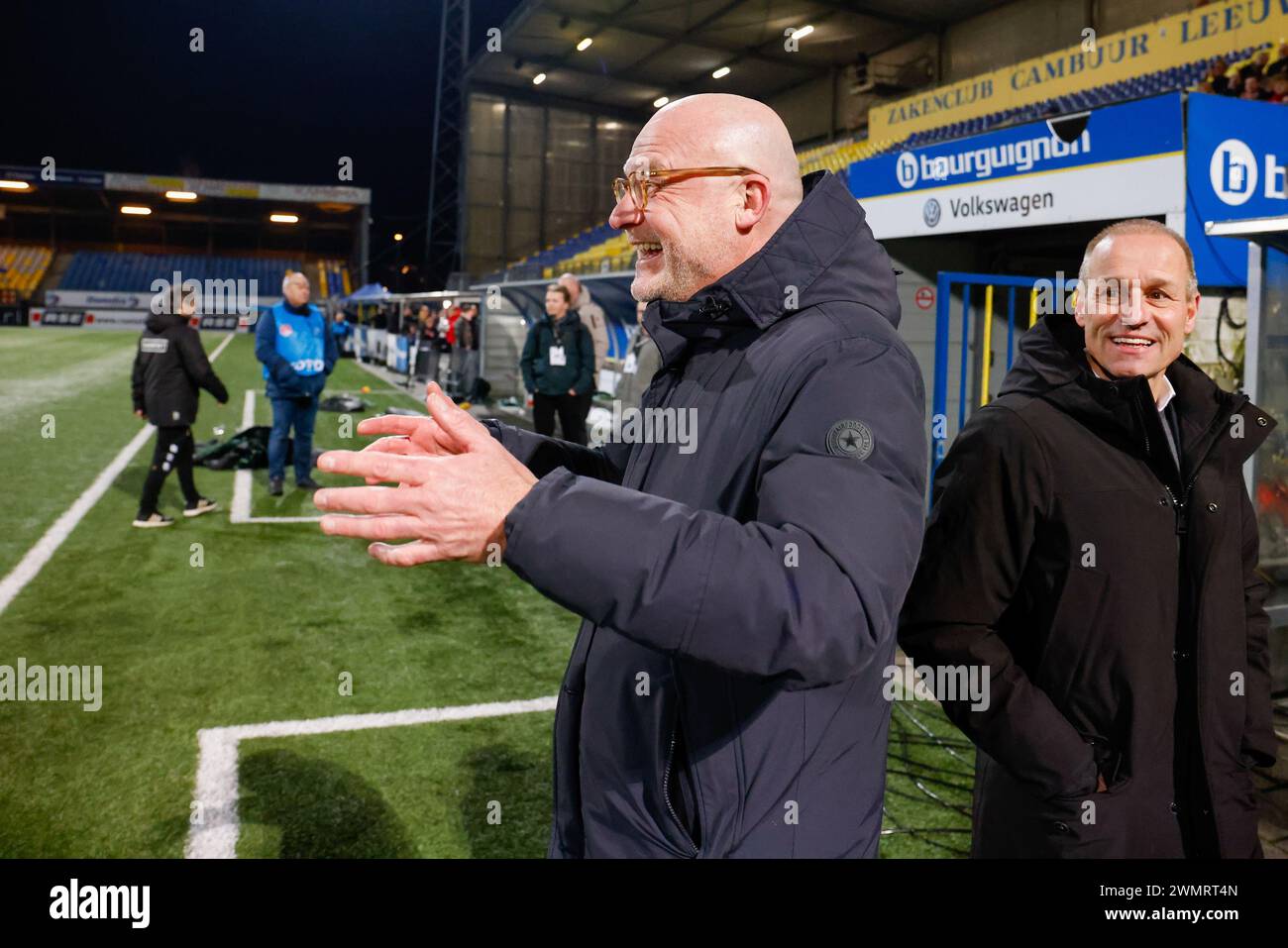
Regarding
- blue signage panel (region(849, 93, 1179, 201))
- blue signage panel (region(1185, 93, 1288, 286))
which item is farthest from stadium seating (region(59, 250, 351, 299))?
blue signage panel (region(1185, 93, 1288, 286))

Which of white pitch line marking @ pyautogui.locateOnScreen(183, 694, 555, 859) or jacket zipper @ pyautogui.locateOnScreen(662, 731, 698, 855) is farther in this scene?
white pitch line marking @ pyautogui.locateOnScreen(183, 694, 555, 859)

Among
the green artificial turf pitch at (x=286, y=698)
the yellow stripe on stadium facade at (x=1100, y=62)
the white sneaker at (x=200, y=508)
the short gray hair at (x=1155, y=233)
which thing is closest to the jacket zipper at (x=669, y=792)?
the short gray hair at (x=1155, y=233)

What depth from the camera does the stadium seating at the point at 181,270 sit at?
52125mm

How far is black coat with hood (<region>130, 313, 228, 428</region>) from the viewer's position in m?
8.04

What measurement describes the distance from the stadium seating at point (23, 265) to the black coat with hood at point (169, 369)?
51133mm

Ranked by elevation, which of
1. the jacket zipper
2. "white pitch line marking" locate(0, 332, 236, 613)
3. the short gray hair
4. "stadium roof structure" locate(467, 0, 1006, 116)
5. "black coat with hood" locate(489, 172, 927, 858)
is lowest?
"white pitch line marking" locate(0, 332, 236, 613)

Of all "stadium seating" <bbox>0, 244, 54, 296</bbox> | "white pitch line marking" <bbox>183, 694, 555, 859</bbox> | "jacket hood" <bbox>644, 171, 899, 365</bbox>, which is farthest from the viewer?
"stadium seating" <bbox>0, 244, 54, 296</bbox>

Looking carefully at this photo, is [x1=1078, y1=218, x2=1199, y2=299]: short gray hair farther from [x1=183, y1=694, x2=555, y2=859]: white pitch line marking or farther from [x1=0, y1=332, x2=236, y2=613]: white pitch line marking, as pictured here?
[x1=0, y1=332, x2=236, y2=613]: white pitch line marking

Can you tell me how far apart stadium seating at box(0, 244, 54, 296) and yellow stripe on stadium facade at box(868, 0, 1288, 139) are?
4679 cm

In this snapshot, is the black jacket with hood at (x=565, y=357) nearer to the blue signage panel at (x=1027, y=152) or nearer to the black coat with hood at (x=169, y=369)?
the black coat with hood at (x=169, y=369)

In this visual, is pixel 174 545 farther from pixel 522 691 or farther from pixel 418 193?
pixel 418 193

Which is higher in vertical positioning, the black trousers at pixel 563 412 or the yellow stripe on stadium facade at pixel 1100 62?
the yellow stripe on stadium facade at pixel 1100 62

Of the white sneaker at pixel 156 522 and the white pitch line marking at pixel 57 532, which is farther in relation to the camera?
the white sneaker at pixel 156 522

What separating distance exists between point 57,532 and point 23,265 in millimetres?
54297
